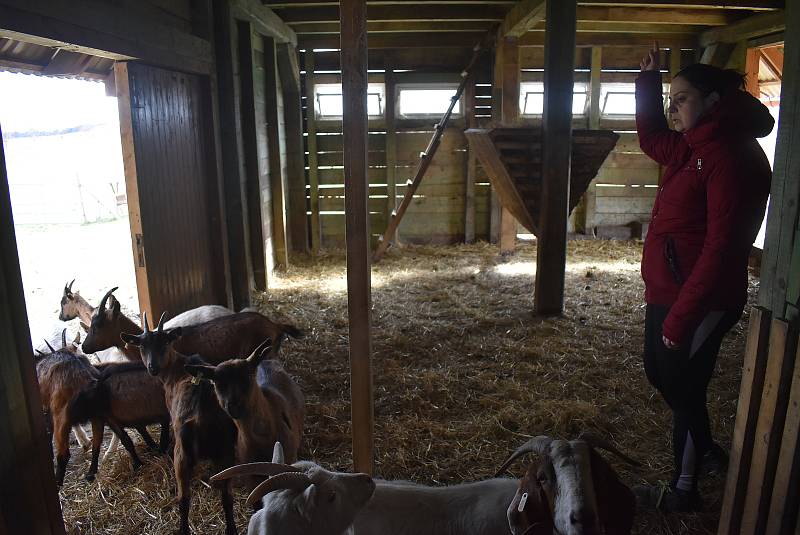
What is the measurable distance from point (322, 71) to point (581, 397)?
26.3 feet

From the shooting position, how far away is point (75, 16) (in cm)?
381

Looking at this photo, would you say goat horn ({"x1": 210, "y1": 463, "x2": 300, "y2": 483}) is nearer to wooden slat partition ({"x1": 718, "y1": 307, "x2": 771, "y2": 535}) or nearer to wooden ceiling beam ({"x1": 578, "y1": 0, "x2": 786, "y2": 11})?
wooden slat partition ({"x1": 718, "y1": 307, "x2": 771, "y2": 535})

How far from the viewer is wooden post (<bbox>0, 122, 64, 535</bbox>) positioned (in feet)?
7.95

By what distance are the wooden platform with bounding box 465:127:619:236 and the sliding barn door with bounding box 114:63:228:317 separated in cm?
311

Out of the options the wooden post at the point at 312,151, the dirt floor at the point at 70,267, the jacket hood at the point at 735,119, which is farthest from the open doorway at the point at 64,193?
the jacket hood at the point at 735,119

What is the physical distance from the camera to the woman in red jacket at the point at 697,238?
2689mm

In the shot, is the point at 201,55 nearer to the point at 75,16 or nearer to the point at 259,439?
the point at 75,16

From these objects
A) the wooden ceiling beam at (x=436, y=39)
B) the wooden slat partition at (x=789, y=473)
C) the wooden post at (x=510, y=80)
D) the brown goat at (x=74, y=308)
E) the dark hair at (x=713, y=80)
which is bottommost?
the brown goat at (x=74, y=308)

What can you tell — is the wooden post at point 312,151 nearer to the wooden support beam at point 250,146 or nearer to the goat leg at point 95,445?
the wooden support beam at point 250,146

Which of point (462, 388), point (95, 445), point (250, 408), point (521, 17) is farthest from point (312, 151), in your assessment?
point (250, 408)

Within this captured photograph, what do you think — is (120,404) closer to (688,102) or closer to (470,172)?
(688,102)

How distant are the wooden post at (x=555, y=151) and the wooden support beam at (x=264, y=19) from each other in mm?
3528

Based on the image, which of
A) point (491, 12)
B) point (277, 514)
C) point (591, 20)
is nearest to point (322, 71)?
point (491, 12)

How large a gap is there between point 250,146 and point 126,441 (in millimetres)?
4534
